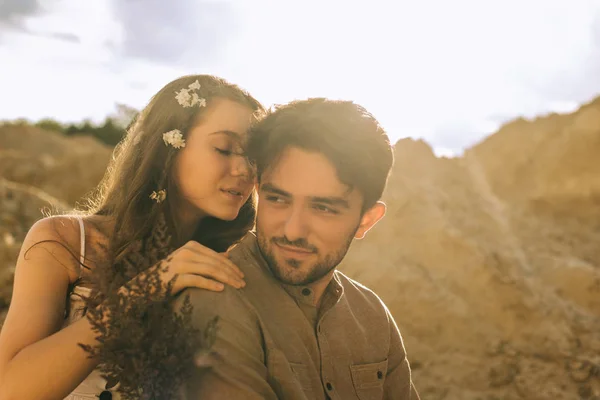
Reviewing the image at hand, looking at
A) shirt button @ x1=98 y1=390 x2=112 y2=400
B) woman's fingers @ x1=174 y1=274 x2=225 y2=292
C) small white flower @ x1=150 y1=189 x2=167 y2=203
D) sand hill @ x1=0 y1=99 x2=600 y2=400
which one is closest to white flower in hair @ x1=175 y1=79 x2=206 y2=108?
small white flower @ x1=150 y1=189 x2=167 y2=203

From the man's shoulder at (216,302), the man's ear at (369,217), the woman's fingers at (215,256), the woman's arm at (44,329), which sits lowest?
the woman's arm at (44,329)

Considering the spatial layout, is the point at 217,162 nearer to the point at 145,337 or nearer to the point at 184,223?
the point at 184,223

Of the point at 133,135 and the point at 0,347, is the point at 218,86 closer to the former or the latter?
the point at 133,135

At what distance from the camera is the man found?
2324 mm

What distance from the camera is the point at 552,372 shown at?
16.5ft

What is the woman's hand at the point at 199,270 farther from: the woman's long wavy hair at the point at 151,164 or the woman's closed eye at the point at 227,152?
the woman's closed eye at the point at 227,152

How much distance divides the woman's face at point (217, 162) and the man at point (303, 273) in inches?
17.0

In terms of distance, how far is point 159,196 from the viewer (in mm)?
3443

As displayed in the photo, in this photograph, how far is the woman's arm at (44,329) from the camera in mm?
2551

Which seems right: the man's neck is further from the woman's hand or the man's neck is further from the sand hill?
the sand hill

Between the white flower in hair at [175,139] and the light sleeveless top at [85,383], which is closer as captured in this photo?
the light sleeveless top at [85,383]

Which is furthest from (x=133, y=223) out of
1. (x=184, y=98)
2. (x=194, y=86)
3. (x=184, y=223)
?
(x=194, y=86)

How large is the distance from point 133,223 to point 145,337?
1234 millimetres

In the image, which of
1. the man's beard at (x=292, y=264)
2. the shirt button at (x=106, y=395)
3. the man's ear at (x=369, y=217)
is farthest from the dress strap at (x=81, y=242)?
the man's ear at (x=369, y=217)
